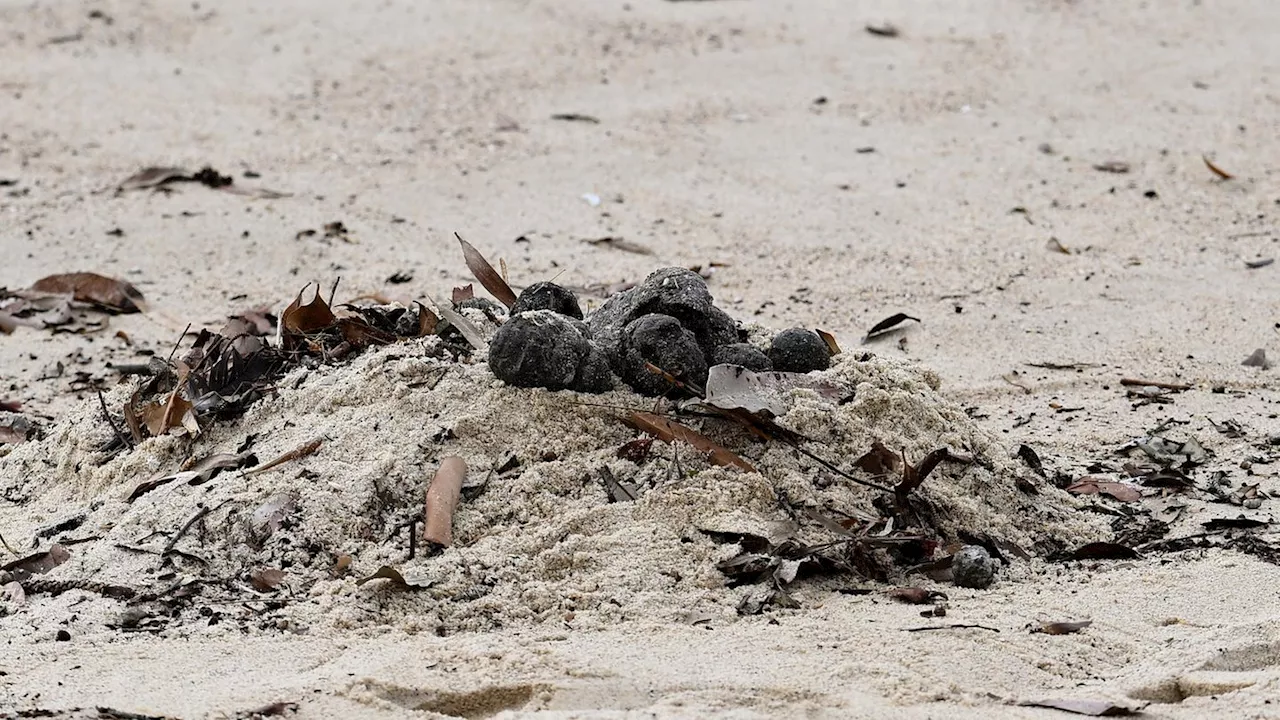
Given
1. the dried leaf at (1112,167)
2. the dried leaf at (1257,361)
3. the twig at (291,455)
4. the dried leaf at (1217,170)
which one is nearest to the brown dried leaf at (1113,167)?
the dried leaf at (1112,167)

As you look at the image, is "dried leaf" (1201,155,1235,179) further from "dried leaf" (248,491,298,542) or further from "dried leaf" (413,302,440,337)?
"dried leaf" (248,491,298,542)

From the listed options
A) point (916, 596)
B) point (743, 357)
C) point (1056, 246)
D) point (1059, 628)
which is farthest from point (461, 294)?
point (1056, 246)

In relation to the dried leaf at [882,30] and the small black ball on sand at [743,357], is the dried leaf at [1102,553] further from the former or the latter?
the dried leaf at [882,30]

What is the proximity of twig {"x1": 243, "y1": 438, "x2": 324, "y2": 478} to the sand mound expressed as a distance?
0.03 meters

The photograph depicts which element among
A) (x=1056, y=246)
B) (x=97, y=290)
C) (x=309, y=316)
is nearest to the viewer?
(x=309, y=316)

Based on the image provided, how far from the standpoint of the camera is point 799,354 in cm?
372

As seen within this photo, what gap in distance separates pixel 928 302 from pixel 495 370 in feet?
8.12

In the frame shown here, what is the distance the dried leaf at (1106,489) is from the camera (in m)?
3.76

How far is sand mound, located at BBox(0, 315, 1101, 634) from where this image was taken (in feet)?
10.00

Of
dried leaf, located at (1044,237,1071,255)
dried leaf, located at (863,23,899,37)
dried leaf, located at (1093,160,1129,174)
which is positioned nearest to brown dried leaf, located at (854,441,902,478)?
dried leaf, located at (1044,237,1071,255)

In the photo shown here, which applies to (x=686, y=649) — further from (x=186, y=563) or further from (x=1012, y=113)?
(x=1012, y=113)

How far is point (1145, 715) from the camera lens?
2.62 m

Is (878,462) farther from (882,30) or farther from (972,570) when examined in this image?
(882,30)

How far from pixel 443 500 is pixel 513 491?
0.16 meters
